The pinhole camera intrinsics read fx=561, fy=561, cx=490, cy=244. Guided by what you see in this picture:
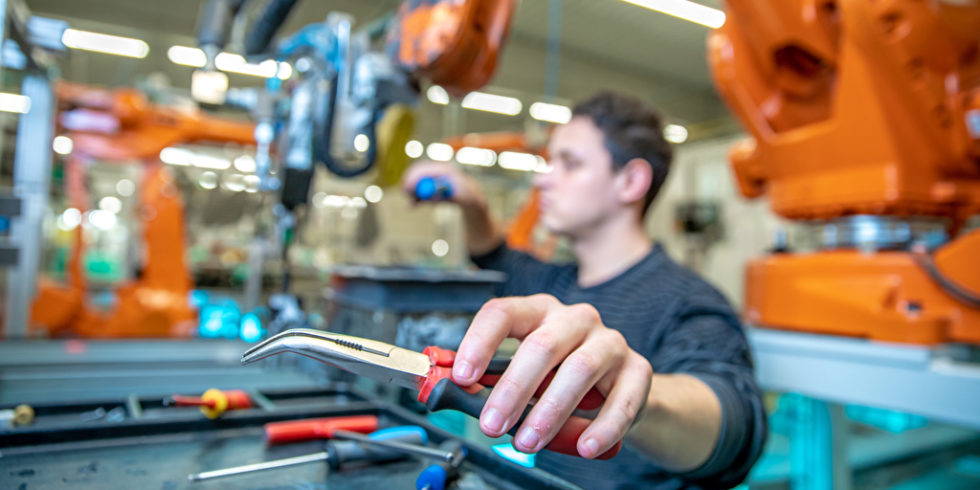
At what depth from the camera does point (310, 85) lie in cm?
111

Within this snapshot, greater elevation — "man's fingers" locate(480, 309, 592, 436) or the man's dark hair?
the man's dark hair

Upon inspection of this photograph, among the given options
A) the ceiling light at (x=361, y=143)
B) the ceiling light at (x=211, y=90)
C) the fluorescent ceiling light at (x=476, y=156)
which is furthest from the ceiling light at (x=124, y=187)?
the ceiling light at (x=361, y=143)

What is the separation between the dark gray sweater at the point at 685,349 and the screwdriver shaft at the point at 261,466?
0.21 m

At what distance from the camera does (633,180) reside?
0.93m

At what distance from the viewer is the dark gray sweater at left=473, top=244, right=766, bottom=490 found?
0.59 m

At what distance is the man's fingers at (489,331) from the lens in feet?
0.98

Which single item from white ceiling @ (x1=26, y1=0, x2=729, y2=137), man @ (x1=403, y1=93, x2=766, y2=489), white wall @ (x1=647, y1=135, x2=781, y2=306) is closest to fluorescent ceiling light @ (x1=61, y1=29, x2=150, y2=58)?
white ceiling @ (x1=26, y1=0, x2=729, y2=137)

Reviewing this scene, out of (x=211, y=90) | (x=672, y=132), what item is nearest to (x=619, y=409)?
(x=211, y=90)

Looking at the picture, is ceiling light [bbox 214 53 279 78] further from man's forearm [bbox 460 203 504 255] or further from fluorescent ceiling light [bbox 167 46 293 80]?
man's forearm [bbox 460 203 504 255]

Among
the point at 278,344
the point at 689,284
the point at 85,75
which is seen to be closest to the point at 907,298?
the point at 689,284

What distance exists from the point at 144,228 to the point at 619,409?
311 centimetres

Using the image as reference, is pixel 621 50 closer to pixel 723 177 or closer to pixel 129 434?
pixel 129 434

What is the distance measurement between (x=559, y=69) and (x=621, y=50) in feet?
0.92

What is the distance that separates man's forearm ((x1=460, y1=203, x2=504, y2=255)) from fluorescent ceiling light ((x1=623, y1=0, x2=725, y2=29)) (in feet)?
1.93
